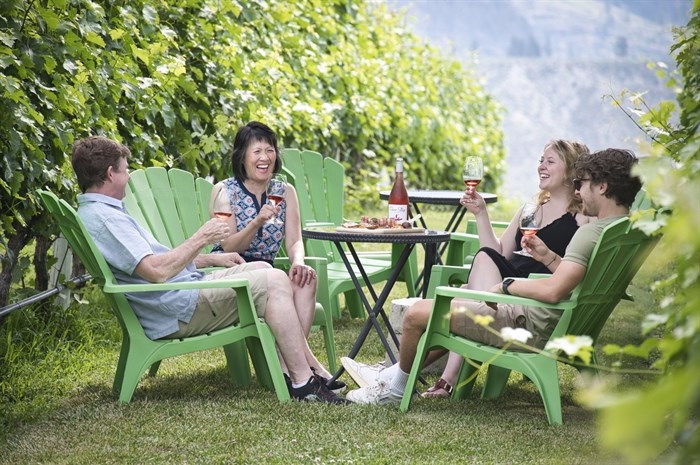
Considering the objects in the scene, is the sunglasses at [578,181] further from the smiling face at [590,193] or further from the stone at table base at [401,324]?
the stone at table base at [401,324]

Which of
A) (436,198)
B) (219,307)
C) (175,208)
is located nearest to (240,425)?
(219,307)

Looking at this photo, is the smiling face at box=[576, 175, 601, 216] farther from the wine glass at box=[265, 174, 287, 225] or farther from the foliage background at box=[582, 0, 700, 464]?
the foliage background at box=[582, 0, 700, 464]

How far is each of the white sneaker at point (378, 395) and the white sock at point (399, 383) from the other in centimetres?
1

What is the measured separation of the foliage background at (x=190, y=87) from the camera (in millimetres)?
3979

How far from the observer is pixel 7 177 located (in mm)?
3744

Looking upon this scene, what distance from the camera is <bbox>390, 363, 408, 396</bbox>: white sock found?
12.8 feet

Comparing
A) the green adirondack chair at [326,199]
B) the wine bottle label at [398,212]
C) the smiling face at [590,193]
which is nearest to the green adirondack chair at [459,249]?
the green adirondack chair at [326,199]

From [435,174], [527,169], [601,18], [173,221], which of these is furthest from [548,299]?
[601,18]

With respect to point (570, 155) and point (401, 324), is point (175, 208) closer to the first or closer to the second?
point (401, 324)

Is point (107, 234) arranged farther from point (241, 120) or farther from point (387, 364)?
point (241, 120)

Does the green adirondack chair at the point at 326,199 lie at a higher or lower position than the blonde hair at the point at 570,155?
lower

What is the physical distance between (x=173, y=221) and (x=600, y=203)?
1.90 metres

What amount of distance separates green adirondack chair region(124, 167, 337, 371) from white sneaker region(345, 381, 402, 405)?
0.66 metres

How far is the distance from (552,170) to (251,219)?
133 cm
